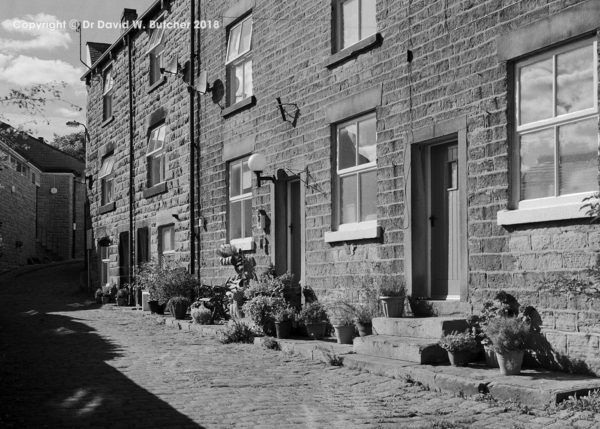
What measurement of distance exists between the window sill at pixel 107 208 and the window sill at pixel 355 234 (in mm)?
12457

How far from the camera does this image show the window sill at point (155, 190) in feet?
58.5

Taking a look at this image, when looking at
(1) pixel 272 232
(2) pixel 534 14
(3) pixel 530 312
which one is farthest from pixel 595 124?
(1) pixel 272 232

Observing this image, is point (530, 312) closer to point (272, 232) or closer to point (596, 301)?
point (596, 301)

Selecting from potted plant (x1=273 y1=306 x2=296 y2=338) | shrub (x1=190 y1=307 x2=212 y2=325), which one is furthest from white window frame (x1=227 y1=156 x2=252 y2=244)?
potted plant (x1=273 y1=306 x2=296 y2=338)

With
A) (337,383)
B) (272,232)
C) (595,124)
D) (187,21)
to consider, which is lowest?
(337,383)

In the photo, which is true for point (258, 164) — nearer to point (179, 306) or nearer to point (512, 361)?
point (179, 306)

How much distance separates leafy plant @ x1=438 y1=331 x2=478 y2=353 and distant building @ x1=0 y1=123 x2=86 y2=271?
116 ft

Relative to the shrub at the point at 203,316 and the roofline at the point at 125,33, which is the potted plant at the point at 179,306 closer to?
the shrub at the point at 203,316

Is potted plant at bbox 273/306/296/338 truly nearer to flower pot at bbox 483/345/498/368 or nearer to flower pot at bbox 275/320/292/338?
flower pot at bbox 275/320/292/338

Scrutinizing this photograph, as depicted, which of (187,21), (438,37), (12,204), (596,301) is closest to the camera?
(596,301)

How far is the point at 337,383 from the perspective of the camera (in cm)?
779

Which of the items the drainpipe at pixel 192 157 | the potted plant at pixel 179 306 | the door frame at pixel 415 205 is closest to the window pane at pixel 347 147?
the door frame at pixel 415 205

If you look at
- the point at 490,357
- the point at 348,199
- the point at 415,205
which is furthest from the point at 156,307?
the point at 490,357

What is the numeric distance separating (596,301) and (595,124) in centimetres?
163
